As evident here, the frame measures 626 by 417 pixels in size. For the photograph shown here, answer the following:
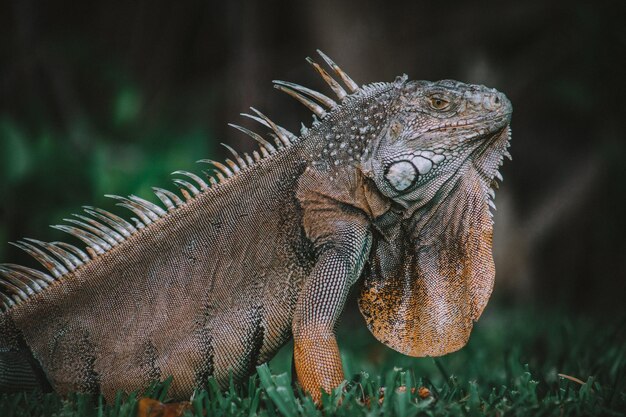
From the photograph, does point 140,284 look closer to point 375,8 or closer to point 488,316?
point 488,316

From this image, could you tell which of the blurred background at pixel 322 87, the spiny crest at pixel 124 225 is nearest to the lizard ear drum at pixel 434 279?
the spiny crest at pixel 124 225

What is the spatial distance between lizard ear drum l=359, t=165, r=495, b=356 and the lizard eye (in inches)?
14.6

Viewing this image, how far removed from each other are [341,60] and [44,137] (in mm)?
3165

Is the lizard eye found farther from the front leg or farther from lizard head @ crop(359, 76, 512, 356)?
the front leg

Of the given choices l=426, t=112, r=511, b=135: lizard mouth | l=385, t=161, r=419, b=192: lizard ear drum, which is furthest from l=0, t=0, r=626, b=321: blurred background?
l=426, t=112, r=511, b=135: lizard mouth

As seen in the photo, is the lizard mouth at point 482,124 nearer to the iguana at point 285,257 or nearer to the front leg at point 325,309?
the iguana at point 285,257

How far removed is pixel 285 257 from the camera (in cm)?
310

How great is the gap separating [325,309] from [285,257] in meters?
0.36

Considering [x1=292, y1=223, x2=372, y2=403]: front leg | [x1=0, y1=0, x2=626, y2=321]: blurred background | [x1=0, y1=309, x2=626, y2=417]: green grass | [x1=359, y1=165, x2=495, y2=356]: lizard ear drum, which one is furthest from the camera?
[x1=0, y1=0, x2=626, y2=321]: blurred background

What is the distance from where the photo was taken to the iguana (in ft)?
9.93

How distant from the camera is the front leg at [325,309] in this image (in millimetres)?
2801

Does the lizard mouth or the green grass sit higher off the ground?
the lizard mouth

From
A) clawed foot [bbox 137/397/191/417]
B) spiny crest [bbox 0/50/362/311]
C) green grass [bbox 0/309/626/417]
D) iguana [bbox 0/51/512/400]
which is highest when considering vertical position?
spiny crest [bbox 0/50/362/311]

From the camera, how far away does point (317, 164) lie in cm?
315
